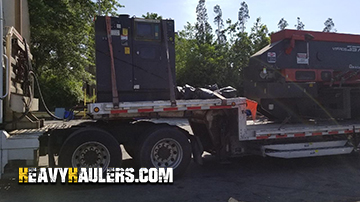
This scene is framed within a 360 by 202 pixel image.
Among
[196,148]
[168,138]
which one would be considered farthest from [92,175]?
[196,148]

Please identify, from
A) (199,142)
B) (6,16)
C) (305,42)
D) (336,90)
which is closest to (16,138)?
(6,16)

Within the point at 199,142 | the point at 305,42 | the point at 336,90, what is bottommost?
the point at 199,142

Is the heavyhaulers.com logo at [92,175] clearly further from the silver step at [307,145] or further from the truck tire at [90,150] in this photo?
the silver step at [307,145]

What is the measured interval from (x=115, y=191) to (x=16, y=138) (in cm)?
200

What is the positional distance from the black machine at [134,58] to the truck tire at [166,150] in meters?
0.85

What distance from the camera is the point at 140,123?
268 inches

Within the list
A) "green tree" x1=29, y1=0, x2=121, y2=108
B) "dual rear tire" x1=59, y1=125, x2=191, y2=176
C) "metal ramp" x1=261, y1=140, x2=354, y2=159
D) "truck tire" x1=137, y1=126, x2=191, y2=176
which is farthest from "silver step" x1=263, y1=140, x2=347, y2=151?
"green tree" x1=29, y1=0, x2=121, y2=108

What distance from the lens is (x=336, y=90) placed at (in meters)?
8.52

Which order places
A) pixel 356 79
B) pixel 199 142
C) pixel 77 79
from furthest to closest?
1. pixel 77 79
2. pixel 356 79
3. pixel 199 142

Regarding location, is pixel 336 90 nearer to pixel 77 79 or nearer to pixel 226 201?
pixel 226 201

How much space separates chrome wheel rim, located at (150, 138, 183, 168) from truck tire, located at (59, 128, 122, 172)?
0.75 m

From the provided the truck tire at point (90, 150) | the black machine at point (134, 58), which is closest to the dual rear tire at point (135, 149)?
the truck tire at point (90, 150)

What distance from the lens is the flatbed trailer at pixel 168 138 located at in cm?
595

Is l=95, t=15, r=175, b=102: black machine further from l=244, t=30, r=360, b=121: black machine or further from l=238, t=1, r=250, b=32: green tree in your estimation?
l=238, t=1, r=250, b=32: green tree
